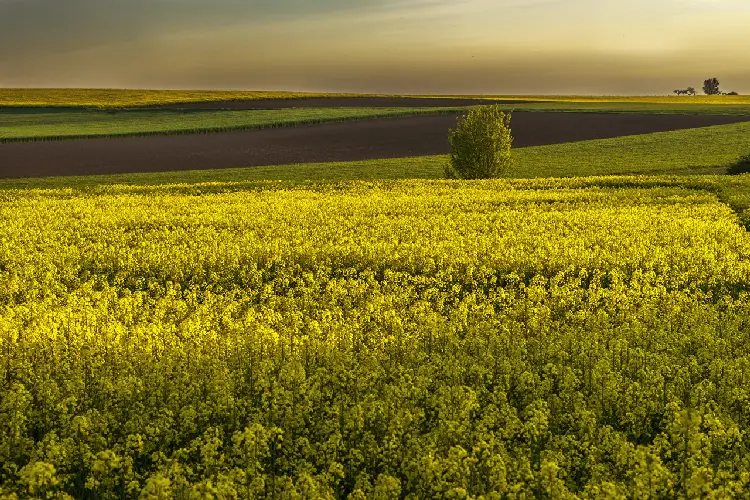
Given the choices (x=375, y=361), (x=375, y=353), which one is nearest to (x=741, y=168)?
(x=375, y=353)

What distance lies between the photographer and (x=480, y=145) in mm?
43781

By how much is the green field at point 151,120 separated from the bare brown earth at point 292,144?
475 cm

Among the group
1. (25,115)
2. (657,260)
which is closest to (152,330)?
(657,260)

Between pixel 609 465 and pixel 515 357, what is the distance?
340 cm

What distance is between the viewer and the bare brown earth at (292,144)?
192 feet

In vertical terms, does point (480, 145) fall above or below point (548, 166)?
above

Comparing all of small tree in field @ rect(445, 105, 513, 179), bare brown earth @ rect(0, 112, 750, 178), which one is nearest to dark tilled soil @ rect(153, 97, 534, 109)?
bare brown earth @ rect(0, 112, 750, 178)

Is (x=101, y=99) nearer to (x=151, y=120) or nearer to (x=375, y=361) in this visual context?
(x=151, y=120)

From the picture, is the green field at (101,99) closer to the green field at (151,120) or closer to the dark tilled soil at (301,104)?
the dark tilled soil at (301,104)

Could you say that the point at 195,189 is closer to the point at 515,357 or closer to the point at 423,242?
the point at 423,242

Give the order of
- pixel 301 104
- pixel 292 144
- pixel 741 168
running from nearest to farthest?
pixel 741 168 → pixel 292 144 → pixel 301 104

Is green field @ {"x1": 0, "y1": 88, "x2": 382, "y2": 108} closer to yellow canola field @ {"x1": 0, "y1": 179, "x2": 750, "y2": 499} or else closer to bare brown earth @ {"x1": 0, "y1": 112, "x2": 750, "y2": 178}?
bare brown earth @ {"x1": 0, "y1": 112, "x2": 750, "y2": 178}

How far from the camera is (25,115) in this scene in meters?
106

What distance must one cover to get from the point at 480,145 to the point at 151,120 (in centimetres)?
7114
